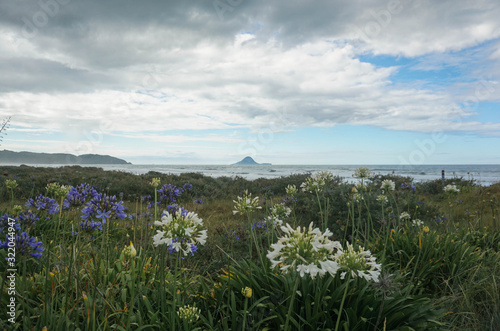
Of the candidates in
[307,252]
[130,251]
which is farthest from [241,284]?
[307,252]

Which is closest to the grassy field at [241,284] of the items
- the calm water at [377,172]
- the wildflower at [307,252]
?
the wildflower at [307,252]

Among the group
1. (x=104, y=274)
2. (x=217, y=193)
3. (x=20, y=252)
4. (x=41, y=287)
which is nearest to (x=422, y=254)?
(x=104, y=274)

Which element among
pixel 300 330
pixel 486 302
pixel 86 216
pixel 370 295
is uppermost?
pixel 86 216

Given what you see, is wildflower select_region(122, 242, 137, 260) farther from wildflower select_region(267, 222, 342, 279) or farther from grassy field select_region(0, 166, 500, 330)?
wildflower select_region(267, 222, 342, 279)

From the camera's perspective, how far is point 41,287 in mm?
2740

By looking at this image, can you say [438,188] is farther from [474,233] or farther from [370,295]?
[370,295]

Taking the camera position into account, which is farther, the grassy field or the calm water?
the calm water

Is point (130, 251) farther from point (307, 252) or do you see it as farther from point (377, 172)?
point (377, 172)

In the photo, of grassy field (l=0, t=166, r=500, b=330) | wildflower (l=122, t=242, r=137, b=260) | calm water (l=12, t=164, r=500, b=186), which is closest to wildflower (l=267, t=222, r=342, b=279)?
grassy field (l=0, t=166, r=500, b=330)

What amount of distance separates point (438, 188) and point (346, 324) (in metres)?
15.3

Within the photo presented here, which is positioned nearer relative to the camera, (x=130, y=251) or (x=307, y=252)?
(x=307, y=252)

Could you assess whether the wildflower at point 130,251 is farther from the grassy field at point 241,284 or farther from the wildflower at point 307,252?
the wildflower at point 307,252

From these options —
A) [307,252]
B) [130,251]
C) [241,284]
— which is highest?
[307,252]

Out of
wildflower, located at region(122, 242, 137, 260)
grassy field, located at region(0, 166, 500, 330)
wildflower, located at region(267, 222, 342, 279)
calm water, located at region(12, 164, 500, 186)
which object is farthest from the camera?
calm water, located at region(12, 164, 500, 186)
